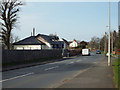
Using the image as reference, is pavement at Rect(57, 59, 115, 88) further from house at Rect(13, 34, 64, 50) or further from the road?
house at Rect(13, 34, 64, 50)

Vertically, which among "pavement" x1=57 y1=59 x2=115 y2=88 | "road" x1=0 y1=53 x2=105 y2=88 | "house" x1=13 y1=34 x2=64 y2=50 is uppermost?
"house" x1=13 y1=34 x2=64 y2=50

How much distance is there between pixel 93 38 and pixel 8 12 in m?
96.6

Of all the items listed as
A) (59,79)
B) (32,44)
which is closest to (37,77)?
(59,79)

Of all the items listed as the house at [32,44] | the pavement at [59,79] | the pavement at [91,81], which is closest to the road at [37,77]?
the pavement at [59,79]

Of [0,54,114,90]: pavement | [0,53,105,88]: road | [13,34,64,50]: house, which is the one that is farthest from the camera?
[13,34,64,50]: house

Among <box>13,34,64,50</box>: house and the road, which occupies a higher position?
<box>13,34,64,50</box>: house

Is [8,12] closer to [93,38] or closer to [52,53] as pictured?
[52,53]

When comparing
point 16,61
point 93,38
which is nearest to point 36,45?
point 16,61

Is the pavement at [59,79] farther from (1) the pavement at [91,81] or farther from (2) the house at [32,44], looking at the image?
(2) the house at [32,44]

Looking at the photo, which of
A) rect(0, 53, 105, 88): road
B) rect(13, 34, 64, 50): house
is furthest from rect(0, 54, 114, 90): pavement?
rect(13, 34, 64, 50): house

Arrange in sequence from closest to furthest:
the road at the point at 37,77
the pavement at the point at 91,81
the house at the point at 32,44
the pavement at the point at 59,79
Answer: the pavement at the point at 91,81 < the pavement at the point at 59,79 < the road at the point at 37,77 < the house at the point at 32,44

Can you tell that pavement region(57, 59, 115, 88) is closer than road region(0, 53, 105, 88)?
Yes

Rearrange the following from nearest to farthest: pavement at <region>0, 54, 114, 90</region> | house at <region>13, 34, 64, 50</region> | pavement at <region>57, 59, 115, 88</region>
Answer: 1. pavement at <region>57, 59, 115, 88</region>
2. pavement at <region>0, 54, 114, 90</region>
3. house at <region>13, 34, 64, 50</region>

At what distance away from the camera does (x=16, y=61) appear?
2439 cm
